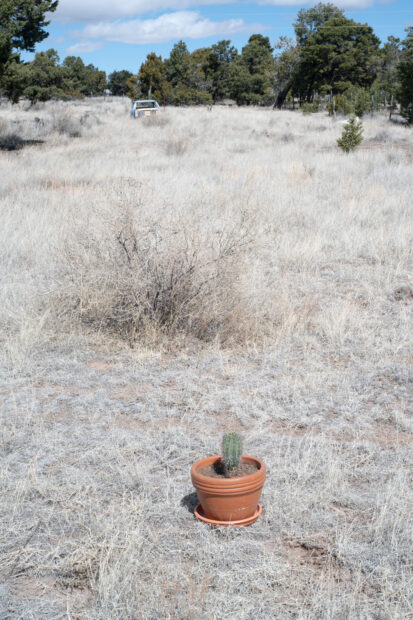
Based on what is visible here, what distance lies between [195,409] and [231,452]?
48.8 inches

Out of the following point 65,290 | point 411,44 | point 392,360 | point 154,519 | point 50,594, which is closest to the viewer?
point 50,594

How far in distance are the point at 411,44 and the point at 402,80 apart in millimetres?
1588

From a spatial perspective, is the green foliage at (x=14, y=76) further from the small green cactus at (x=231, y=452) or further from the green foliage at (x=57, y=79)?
the small green cactus at (x=231, y=452)

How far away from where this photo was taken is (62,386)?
4348 millimetres

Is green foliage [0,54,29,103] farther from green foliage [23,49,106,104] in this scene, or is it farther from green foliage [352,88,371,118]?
green foliage [352,88,371,118]

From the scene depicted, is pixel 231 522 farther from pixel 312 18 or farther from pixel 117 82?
pixel 117 82

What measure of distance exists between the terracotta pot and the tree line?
28.4 metres

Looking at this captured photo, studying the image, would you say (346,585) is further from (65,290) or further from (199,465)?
(65,290)

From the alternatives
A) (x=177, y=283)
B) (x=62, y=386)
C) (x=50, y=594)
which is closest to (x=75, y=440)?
(x=62, y=386)

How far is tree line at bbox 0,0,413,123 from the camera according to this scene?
36188mm

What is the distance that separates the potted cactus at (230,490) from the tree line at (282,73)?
28.3 m

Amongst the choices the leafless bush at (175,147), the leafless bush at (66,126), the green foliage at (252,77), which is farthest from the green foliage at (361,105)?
the green foliage at (252,77)

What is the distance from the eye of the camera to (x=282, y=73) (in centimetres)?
4612

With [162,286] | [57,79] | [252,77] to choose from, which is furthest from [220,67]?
[162,286]
